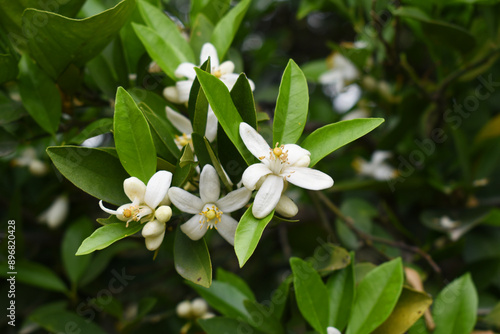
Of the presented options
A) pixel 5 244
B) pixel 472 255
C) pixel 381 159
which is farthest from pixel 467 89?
pixel 5 244

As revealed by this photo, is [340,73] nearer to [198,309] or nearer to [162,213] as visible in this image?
[198,309]

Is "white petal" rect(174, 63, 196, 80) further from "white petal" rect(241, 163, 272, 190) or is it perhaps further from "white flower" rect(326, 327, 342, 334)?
"white flower" rect(326, 327, 342, 334)

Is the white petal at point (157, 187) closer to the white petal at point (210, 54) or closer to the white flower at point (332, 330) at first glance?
the white petal at point (210, 54)

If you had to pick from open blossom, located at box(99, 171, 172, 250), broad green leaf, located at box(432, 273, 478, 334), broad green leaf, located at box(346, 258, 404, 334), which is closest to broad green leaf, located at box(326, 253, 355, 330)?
broad green leaf, located at box(346, 258, 404, 334)

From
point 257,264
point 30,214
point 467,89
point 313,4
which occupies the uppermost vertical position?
point 313,4

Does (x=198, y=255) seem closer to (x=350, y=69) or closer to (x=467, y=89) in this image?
(x=350, y=69)

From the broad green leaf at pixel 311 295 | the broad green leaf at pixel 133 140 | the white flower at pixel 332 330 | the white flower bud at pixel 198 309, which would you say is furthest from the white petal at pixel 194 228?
the white flower bud at pixel 198 309

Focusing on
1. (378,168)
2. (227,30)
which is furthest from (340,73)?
(227,30)
